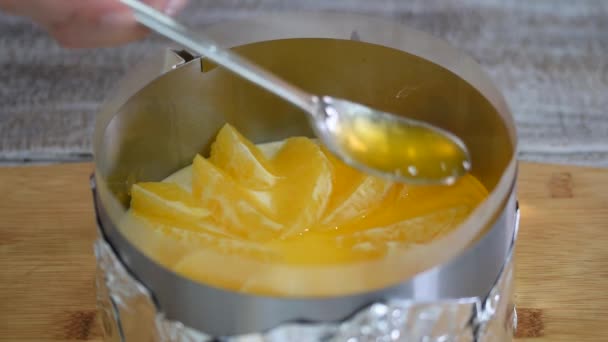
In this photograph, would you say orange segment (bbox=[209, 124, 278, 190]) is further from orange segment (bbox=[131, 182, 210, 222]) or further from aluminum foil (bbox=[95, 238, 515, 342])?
aluminum foil (bbox=[95, 238, 515, 342])

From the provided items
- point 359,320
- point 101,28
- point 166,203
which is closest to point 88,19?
point 101,28

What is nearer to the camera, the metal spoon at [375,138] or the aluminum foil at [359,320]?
the aluminum foil at [359,320]

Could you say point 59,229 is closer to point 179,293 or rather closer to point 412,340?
point 179,293

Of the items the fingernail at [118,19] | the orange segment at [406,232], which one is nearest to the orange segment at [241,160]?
the orange segment at [406,232]

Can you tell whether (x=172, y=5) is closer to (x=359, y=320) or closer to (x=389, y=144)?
(x=389, y=144)

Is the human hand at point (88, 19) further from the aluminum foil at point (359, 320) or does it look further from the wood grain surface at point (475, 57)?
the wood grain surface at point (475, 57)

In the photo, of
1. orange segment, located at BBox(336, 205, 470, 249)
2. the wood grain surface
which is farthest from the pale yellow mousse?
the wood grain surface
